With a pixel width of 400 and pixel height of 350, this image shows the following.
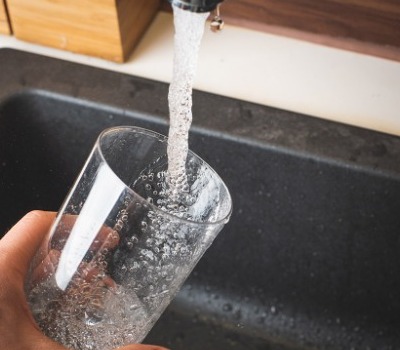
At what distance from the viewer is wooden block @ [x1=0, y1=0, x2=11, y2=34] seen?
812 millimetres

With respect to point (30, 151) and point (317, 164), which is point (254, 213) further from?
point (30, 151)

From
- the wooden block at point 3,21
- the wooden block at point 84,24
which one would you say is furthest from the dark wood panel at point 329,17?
the wooden block at point 3,21

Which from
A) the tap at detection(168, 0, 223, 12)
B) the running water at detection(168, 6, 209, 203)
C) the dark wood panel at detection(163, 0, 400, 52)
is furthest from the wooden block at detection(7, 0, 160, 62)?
the tap at detection(168, 0, 223, 12)

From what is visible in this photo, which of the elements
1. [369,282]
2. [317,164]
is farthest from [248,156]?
[369,282]

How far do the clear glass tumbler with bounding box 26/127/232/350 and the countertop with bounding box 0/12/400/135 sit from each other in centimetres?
28

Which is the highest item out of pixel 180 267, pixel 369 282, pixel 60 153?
pixel 180 267

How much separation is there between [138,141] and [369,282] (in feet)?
1.25

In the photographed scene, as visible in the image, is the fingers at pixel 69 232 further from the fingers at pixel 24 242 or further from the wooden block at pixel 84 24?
the wooden block at pixel 84 24

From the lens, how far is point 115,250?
19.2 inches

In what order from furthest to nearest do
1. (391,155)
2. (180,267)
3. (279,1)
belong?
(279,1), (391,155), (180,267)

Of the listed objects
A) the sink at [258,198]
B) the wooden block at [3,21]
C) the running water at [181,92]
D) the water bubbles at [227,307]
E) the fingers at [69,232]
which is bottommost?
the water bubbles at [227,307]

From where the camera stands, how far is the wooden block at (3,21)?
812 mm

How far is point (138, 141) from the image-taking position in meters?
0.53

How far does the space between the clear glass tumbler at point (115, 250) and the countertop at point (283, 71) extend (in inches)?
11.0
